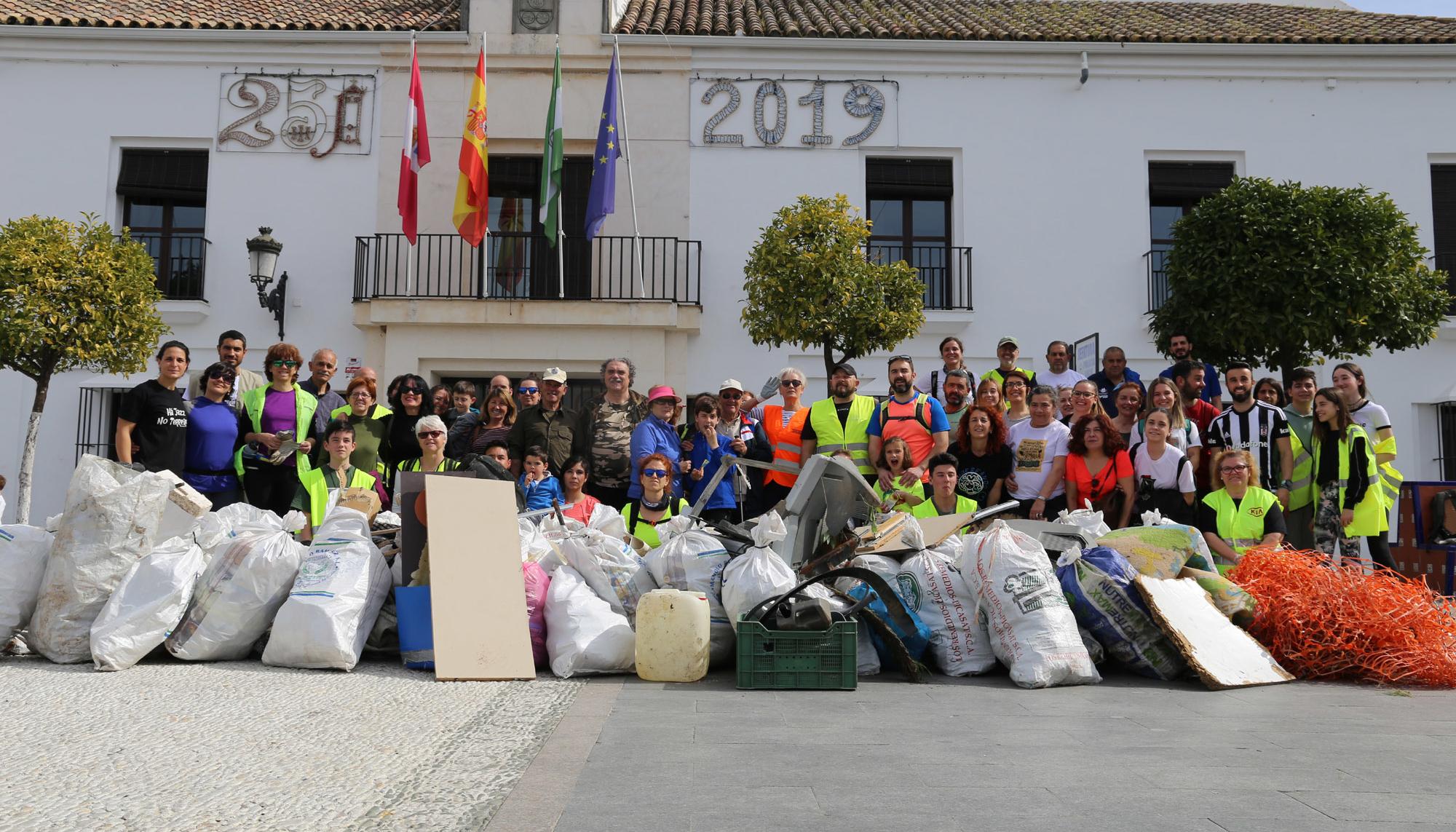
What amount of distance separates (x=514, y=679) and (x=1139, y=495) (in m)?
3.99

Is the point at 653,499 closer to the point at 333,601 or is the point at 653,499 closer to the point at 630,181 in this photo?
the point at 333,601

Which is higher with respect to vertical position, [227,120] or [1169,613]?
[227,120]

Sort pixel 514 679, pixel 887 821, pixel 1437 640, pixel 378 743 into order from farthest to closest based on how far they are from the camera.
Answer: pixel 1437 640
pixel 514 679
pixel 378 743
pixel 887 821

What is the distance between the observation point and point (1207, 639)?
16.4 ft

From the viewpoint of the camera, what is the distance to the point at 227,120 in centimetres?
1359

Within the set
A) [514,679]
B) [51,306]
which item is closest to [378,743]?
[514,679]

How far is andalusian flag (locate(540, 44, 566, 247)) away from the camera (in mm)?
12625

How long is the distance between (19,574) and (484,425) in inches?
113

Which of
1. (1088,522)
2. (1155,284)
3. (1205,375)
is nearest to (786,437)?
(1088,522)

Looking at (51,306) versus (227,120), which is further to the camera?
(227,120)

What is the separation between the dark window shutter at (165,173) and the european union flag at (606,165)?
17.2 feet

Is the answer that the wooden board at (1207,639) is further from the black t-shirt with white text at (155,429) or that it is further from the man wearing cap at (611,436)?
the black t-shirt with white text at (155,429)

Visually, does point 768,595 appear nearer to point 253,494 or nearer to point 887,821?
point 887,821

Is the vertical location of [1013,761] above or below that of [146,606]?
below
